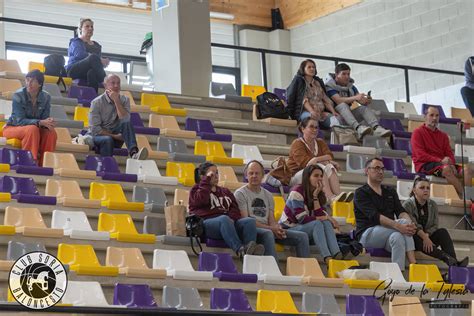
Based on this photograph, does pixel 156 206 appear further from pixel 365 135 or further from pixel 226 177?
pixel 365 135

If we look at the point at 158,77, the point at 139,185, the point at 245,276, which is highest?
the point at 158,77

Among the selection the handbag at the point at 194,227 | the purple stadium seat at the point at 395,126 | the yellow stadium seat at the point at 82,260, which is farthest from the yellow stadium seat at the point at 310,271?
the purple stadium seat at the point at 395,126

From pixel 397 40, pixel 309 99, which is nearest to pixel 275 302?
pixel 309 99

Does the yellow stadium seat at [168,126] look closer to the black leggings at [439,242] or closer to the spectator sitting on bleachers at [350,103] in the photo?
the spectator sitting on bleachers at [350,103]

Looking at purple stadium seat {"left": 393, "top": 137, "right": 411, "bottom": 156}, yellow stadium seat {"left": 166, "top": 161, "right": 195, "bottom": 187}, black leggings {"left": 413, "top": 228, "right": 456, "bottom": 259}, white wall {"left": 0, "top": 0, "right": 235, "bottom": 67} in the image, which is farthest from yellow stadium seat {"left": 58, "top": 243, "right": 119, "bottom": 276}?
white wall {"left": 0, "top": 0, "right": 235, "bottom": 67}

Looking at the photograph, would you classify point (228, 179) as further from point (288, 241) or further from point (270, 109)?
point (270, 109)

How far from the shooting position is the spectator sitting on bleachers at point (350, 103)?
10.6m

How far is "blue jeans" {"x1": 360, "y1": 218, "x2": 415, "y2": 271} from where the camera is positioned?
8.30 meters

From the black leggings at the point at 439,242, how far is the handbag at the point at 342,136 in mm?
1953

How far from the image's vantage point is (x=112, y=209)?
8.00 metres

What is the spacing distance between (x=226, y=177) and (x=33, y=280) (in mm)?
4970

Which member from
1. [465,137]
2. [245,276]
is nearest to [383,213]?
[245,276]

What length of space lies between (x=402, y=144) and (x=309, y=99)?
99 cm

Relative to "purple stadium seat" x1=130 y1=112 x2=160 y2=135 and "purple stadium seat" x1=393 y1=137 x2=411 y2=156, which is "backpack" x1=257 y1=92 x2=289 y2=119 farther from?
"purple stadium seat" x1=130 y1=112 x2=160 y2=135
